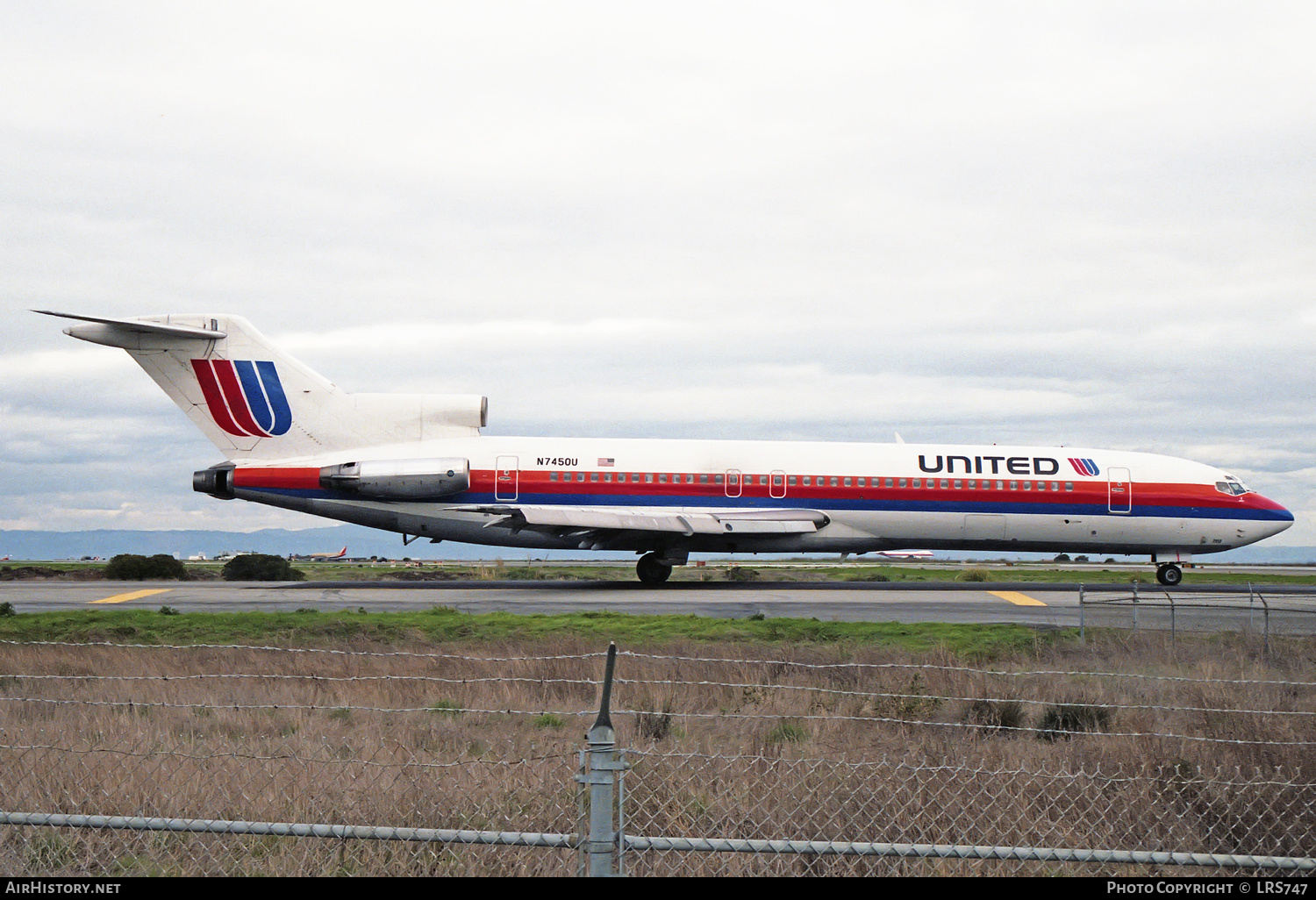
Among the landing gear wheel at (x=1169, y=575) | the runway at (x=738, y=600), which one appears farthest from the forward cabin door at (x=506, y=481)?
the landing gear wheel at (x=1169, y=575)

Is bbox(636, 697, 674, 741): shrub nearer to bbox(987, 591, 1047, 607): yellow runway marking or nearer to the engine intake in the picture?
bbox(987, 591, 1047, 607): yellow runway marking

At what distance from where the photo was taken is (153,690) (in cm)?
1145

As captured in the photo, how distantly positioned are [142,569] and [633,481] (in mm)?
19917

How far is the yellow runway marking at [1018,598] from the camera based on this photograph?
22.8 m

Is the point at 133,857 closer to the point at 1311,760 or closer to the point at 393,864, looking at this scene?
the point at 393,864

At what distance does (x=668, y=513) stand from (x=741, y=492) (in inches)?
81.9

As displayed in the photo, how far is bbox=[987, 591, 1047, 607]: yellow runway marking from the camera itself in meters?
22.8

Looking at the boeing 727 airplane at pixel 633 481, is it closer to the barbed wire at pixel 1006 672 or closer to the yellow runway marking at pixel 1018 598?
the yellow runway marking at pixel 1018 598

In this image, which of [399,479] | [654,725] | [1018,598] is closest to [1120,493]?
[1018,598]

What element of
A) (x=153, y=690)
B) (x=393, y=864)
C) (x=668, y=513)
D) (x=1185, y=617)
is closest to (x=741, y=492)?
(x=668, y=513)

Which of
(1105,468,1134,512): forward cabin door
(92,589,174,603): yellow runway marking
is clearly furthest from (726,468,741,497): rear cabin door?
(92,589,174,603): yellow runway marking

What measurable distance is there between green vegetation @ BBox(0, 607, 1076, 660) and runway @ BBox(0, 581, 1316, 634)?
172cm

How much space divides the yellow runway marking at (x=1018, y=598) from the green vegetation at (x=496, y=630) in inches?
201

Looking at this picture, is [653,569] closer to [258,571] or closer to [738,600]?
[738,600]
